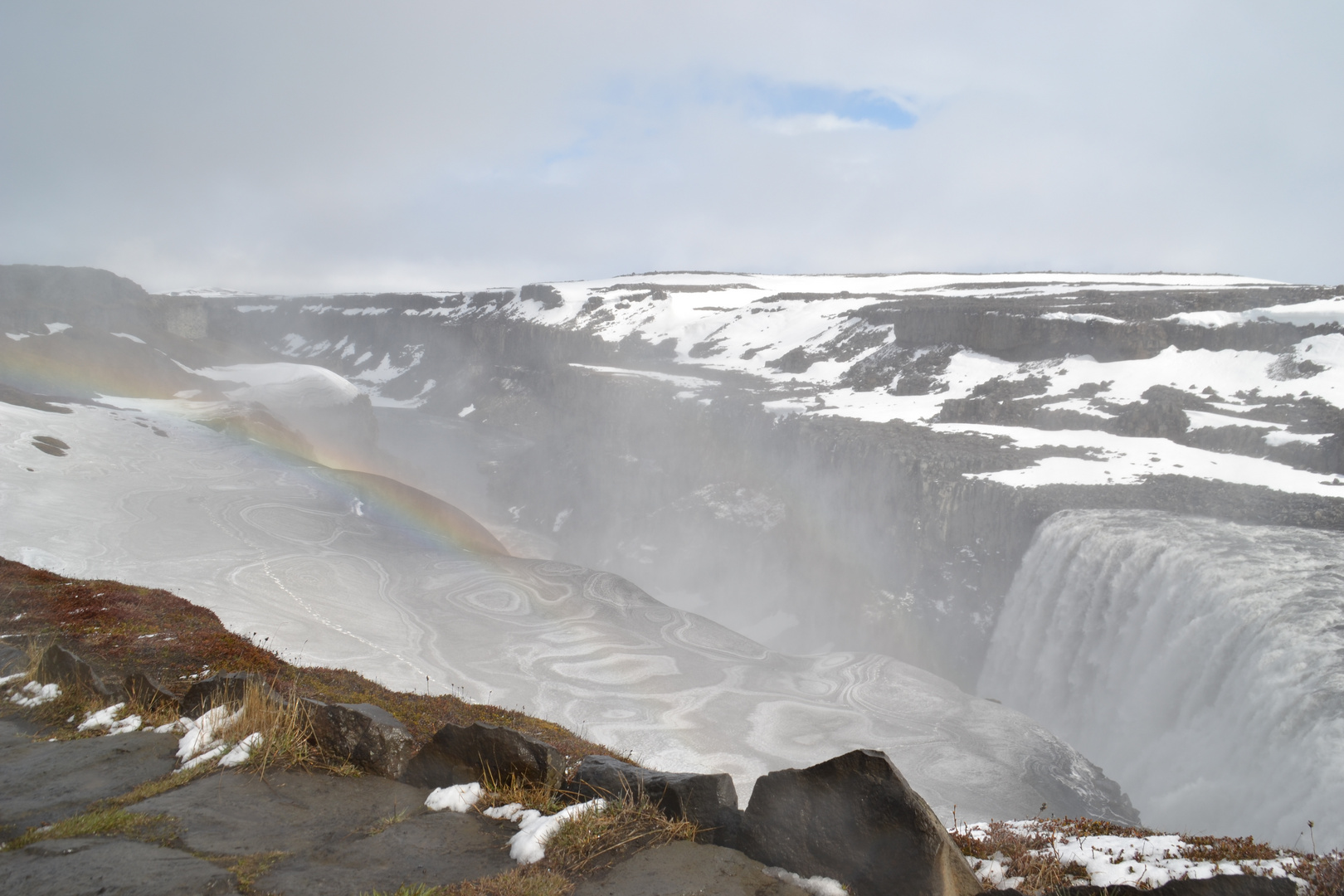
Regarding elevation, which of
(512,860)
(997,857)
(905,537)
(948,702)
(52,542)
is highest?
(512,860)

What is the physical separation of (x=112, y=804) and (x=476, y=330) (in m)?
142

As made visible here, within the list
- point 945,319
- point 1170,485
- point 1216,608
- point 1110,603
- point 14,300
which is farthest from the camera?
point 14,300

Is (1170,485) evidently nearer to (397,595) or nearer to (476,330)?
(397,595)

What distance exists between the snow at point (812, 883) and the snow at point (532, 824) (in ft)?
5.29

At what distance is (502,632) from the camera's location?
3541 centimetres

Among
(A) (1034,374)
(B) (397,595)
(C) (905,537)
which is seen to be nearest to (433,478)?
(B) (397,595)

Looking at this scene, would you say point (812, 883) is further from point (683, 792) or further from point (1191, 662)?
point (1191, 662)

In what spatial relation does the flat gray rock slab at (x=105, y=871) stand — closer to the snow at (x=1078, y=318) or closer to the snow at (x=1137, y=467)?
the snow at (x=1137, y=467)

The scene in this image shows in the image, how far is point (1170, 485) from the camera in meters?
36.1

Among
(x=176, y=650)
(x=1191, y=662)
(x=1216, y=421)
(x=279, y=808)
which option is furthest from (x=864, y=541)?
(x=279, y=808)

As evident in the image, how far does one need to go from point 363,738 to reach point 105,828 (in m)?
2.20

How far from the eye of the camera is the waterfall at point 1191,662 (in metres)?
21.8

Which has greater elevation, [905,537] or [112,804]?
[112,804]

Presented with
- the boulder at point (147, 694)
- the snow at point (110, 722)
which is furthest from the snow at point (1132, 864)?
the boulder at point (147, 694)
